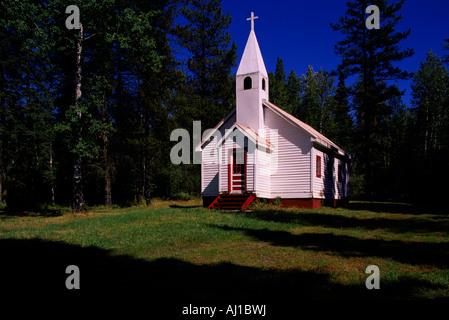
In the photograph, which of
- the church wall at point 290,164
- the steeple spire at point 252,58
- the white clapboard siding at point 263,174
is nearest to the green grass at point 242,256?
the white clapboard siding at point 263,174

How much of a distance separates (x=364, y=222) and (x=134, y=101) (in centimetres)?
2228

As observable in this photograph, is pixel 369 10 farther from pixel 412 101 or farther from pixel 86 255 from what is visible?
pixel 86 255

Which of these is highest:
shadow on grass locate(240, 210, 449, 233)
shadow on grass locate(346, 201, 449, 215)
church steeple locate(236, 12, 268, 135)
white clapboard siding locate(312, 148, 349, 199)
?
church steeple locate(236, 12, 268, 135)

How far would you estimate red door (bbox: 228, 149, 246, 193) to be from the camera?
827 inches

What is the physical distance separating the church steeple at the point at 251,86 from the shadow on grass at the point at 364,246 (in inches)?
474

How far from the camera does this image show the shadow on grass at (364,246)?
8441 mm

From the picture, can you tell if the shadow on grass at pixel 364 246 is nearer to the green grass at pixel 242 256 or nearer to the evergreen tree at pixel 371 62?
the green grass at pixel 242 256

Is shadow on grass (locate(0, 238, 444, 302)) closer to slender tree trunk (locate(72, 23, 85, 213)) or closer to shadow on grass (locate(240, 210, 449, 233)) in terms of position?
shadow on grass (locate(240, 210, 449, 233))

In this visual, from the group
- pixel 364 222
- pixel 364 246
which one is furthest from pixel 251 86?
pixel 364 246

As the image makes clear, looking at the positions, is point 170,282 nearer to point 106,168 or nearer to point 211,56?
point 106,168

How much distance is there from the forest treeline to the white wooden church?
5836mm

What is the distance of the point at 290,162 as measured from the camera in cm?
2253

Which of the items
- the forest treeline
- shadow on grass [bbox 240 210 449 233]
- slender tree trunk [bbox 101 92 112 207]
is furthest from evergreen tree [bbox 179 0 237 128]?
shadow on grass [bbox 240 210 449 233]
